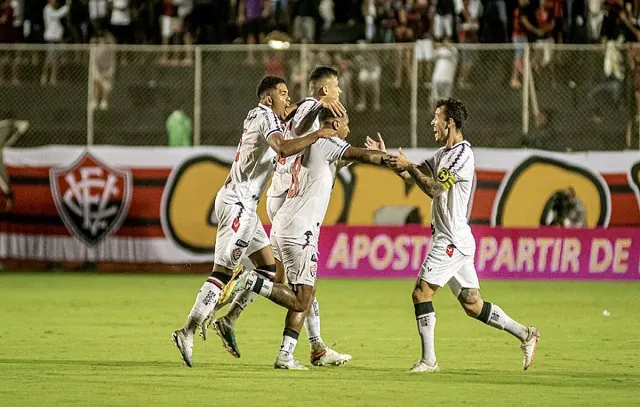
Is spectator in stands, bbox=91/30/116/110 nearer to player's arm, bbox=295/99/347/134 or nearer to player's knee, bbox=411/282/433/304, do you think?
player's arm, bbox=295/99/347/134

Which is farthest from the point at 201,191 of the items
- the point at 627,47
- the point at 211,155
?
the point at 627,47

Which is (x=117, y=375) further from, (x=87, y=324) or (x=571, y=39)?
(x=571, y=39)

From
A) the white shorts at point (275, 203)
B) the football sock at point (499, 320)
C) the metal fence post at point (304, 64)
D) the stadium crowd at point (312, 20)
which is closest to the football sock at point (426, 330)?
the football sock at point (499, 320)

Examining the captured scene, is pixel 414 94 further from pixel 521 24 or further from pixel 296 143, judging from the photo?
pixel 296 143

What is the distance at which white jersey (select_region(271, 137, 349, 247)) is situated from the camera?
1112 centimetres

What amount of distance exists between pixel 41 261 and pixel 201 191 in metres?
2.91

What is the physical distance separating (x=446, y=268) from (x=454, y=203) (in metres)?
0.55

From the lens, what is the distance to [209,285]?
1148cm

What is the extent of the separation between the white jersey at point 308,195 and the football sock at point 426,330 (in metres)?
1.05

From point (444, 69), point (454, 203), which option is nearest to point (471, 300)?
point (454, 203)

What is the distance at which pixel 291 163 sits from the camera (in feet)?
38.6

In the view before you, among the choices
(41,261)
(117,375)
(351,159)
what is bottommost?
(41,261)

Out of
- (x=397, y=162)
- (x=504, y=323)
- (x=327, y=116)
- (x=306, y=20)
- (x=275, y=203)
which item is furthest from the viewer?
(x=306, y=20)

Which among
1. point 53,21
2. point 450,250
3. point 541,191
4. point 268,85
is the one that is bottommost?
point 541,191
